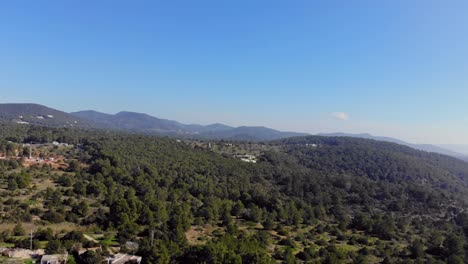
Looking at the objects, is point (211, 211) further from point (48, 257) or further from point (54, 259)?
point (48, 257)

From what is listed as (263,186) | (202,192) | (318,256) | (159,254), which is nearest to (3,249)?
(159,254)

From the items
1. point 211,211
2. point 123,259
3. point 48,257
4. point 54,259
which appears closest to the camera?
point 54,259

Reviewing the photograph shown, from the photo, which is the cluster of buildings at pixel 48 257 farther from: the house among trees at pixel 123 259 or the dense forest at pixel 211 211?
the dense forest at pixel 211 211

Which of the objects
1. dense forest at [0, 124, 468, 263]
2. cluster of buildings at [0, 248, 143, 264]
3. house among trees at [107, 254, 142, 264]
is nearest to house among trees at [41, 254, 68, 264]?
cluster of buildings at [0, 248, 143, 264]

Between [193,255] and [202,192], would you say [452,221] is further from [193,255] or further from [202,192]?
[193,255]

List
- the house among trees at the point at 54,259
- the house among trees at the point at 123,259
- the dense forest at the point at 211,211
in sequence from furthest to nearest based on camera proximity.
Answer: the dense forest at the point at 211,211
the house among trees at the point at 123,259
the house among trees at the point at 54,259

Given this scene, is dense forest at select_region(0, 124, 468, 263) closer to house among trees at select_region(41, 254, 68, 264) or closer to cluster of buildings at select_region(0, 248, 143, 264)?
cluster of buildings at select_region(0, 248, 143, 264)

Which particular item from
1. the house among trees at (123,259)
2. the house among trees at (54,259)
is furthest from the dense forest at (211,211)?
the house among trees at (54,259)

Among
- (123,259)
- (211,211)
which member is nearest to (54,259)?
(123,259)
